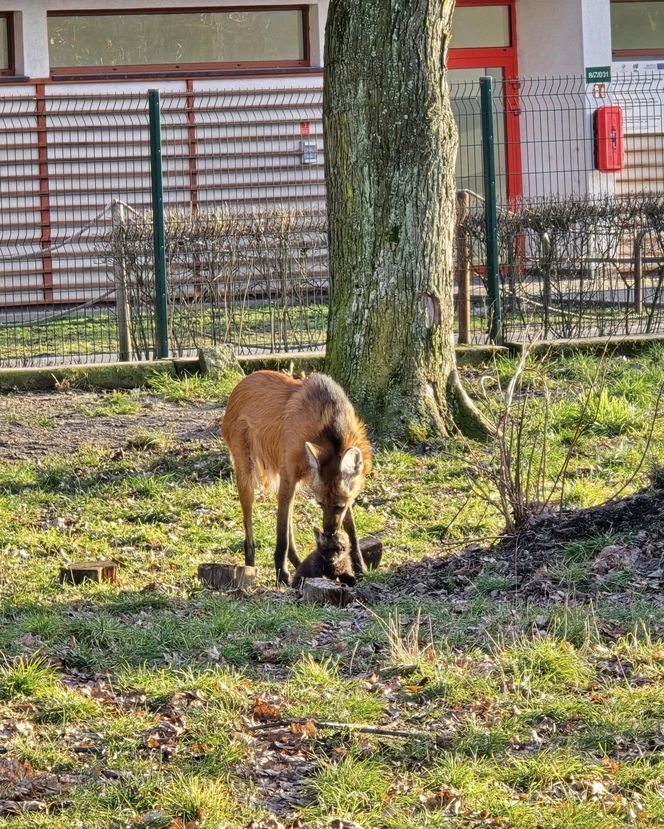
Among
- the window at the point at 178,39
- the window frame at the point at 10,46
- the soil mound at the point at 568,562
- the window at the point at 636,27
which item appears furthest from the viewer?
the window at the point at 636,27

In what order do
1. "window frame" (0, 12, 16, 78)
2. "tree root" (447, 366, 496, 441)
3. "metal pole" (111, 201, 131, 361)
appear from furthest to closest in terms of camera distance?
"window frame" (0, 12, 16, 78) → "metal pole" (111, 201, 131, 361) → "tree root" (447, 366, 496, 441)

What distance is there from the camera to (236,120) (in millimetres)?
17328

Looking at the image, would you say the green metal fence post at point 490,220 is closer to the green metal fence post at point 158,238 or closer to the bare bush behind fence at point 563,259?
the bare bush behind fence at point 563,259

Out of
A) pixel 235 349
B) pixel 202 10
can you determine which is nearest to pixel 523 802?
pixel 235 349

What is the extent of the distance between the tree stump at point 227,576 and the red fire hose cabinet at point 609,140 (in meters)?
12.5

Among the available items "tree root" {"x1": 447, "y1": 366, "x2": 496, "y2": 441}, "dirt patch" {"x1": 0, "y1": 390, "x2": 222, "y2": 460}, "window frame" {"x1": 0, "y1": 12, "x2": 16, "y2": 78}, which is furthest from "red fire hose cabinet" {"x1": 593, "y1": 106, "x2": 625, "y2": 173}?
"dirt patch" {"x1": 0, "y1": 390, "x2": 222, "y2": 460}

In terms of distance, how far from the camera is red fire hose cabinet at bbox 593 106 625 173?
17547 mm

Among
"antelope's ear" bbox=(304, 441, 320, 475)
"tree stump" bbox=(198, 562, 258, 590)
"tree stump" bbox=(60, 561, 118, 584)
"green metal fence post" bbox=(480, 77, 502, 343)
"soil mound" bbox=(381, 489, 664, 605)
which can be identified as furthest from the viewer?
"green metal fence post" bbox=(480, 77, 502, 343)

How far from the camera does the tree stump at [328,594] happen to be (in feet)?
20.3

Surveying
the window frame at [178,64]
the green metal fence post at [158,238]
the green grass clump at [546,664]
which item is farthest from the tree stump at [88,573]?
the window frame at [178,64]

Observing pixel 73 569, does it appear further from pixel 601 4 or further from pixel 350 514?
pixel 601 4

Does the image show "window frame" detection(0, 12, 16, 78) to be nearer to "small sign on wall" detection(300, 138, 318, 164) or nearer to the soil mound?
"small sign on wall" detection(300, 138, 318, 164)

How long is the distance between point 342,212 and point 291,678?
5301 millimetres

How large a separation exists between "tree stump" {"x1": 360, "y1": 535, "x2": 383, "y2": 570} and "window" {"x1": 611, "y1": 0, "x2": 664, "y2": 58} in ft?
47.8
